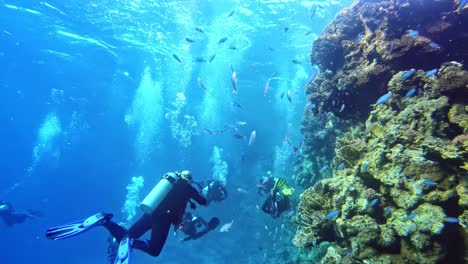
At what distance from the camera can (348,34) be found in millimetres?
10672

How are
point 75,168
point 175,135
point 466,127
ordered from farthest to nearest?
point 75,168 < point 175,135 < point 466,127

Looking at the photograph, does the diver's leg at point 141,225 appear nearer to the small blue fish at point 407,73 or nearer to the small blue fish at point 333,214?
the small blue fish at point 333,214

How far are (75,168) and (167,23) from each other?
48.0 metres

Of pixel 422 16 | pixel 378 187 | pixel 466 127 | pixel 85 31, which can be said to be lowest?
pixel 85 31

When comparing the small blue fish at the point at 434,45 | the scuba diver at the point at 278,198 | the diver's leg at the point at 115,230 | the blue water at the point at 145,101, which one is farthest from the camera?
the blue water at the point at 145,101

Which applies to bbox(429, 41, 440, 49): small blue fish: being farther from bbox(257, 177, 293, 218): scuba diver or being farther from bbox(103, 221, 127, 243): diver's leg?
bbox(103, 221, 127, 243): diver's leg

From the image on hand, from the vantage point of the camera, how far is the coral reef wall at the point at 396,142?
206 inches

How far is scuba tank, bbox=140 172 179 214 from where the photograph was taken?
6926mm

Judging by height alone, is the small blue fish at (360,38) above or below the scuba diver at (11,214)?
above

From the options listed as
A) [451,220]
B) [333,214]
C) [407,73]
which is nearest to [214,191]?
[333,214]

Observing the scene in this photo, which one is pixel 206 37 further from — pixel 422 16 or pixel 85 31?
pixel 422 16

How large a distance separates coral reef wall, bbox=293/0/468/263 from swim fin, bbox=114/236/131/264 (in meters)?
3.63

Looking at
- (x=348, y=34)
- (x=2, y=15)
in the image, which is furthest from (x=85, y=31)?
(x=348, y=34)

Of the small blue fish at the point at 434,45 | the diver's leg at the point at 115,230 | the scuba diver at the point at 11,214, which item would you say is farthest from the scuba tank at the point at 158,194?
the scuba diver at the point at 11,214
